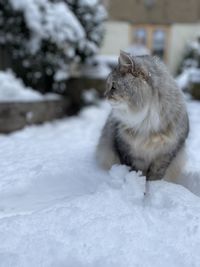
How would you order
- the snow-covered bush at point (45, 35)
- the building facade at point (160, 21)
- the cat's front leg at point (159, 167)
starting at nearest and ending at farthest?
the cat's front leg at point (159, 167) → the snow-covered bush at point (45, 35) → the building facade at point (160, 21)

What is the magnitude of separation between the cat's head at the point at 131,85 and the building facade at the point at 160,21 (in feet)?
41.7

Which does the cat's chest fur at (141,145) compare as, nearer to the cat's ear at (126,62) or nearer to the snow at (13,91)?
the cat's ear at (126,62)

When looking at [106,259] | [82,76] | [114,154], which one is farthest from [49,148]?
[82,76]

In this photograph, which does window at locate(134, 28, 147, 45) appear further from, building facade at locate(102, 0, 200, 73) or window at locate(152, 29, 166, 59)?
window at locate(152, 29, 166, 59)

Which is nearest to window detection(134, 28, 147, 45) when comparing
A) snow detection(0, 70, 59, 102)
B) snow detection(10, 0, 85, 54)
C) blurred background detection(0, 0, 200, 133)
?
blurred background detection(0, 0, 200, 133)

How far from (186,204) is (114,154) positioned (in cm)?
92

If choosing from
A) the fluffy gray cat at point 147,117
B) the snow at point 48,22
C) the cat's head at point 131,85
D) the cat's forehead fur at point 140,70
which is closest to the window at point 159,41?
the snow at point 48,22

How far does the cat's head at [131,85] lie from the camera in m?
2.53

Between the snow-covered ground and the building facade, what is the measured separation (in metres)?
12.4

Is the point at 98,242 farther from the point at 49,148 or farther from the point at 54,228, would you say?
the point at 49,148

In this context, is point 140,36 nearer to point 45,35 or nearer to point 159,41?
point 159,41

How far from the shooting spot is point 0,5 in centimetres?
588

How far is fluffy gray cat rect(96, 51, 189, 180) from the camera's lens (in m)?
2.55

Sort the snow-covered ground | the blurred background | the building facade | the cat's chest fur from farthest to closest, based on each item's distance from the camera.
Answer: the building facade, the blurred background, the cat's chest fur, the snow-covered ground
